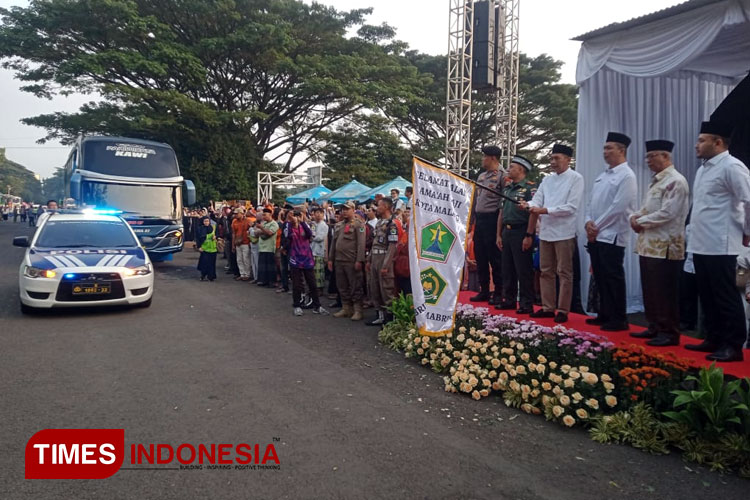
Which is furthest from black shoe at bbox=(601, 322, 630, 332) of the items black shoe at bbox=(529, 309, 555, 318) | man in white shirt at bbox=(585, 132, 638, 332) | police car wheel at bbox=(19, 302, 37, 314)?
police car wheel at bbox=(19, 302, 37, 314)

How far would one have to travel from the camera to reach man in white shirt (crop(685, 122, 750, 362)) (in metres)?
4.33

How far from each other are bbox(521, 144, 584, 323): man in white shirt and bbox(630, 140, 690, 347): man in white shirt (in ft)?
2.54

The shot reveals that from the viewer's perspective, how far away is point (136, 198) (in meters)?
14.3

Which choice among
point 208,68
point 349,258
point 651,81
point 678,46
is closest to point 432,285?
point 349,258

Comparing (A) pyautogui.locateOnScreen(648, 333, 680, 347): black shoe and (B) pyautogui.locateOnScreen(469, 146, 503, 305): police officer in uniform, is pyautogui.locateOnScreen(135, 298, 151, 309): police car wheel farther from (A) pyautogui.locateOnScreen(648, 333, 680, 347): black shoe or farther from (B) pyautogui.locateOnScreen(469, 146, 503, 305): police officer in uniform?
(A) pyautogui.locateOnScreen(648, 333, 680, 347): black shoe

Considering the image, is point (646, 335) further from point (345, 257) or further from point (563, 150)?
point (345, 257)

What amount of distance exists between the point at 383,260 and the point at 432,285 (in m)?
2.04

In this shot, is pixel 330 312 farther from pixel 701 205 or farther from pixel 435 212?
pixel 701 205

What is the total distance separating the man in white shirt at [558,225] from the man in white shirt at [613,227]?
0.78 feet

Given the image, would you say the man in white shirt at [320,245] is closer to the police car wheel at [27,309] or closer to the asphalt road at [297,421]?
the asphalt road at [297,421]

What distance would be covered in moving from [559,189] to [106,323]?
642cm

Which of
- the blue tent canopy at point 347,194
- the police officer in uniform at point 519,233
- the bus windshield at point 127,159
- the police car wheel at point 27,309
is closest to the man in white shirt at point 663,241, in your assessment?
the police officer in uniform at point 519,233

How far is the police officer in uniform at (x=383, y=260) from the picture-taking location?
763cm

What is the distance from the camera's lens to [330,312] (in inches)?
352
